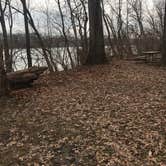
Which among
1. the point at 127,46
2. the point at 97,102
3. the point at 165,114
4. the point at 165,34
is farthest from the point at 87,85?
the point at 127,46

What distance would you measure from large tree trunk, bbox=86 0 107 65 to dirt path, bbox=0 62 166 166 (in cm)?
288

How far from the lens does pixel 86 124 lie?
5.21 metres

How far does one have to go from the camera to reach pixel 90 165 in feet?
12.7

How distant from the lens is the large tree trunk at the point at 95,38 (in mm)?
11250

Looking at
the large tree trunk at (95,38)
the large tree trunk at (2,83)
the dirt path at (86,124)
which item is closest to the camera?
the dirt path at (86,124)

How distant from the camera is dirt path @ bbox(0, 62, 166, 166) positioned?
13.4 ft

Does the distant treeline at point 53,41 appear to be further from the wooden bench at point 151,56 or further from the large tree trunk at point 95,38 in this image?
the large tree trunk at point 95,38

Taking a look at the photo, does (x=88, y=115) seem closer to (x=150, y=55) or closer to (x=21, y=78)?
(x=21, y=78)

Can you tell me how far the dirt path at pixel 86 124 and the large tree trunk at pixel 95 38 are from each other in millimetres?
2878

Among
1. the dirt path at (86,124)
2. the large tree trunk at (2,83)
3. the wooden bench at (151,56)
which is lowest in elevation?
the dirt path at (86,124)

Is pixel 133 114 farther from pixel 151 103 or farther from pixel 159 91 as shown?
pixel 159 91

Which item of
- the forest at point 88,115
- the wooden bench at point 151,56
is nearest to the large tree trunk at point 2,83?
the forest at point 88,115

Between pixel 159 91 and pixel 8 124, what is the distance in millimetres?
3862

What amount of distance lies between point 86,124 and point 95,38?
6653mm
